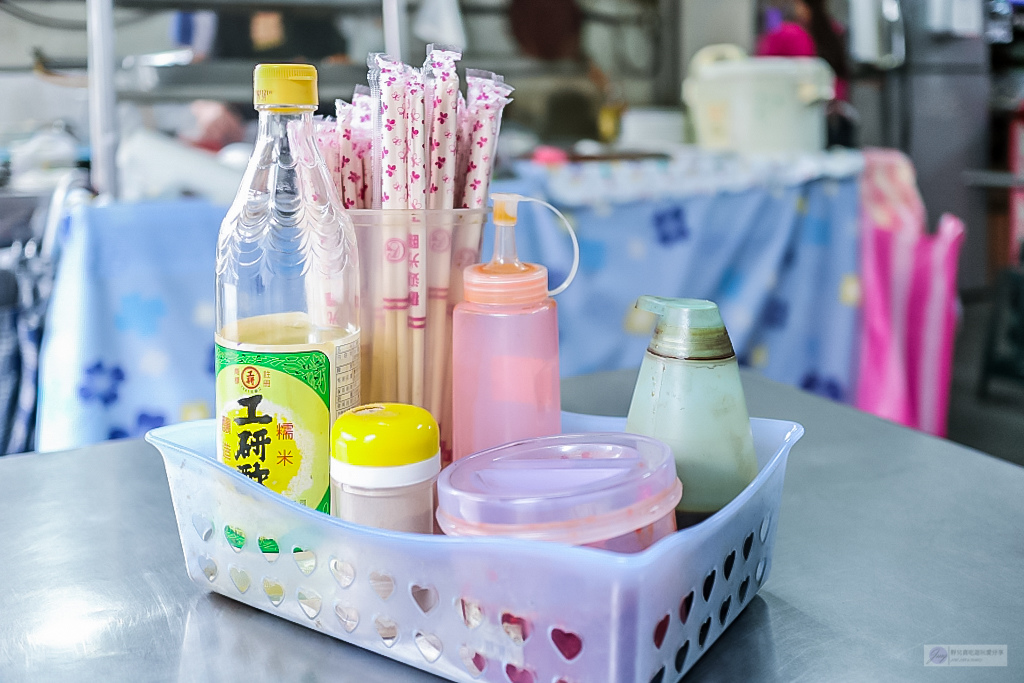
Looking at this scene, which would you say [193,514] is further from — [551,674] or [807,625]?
[807,625]

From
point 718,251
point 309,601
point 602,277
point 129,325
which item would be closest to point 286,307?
point 309,601

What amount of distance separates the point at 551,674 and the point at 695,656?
0.09 m

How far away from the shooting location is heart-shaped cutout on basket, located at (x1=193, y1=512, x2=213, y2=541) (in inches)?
20.4

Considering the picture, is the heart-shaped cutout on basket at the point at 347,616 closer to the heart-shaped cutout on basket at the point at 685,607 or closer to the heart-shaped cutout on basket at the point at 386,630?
the heart-shaped cutout on basket at the point at 386,630

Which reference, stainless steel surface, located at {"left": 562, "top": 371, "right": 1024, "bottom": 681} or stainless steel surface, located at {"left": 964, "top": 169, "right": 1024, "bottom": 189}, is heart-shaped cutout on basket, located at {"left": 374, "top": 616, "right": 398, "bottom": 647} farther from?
stainless steel surface, located at {"left": 964, "top": 169, "right": 1024, "bottom": 189}

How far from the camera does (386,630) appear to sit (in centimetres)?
46

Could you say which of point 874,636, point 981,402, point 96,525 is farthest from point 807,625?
point 981,402

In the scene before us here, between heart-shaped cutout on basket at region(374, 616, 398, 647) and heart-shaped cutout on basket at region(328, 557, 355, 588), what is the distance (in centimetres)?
2

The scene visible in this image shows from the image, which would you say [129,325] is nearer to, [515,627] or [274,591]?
[274,591]

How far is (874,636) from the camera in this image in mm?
484

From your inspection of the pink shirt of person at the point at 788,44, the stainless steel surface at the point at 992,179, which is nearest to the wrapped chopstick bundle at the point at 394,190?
the pink shirt of person at the point at 788,44

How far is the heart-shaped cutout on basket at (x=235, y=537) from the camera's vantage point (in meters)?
0.50

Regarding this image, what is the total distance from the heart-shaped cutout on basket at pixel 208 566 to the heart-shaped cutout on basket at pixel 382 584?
13 centimetres

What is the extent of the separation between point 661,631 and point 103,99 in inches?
54.9
